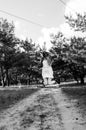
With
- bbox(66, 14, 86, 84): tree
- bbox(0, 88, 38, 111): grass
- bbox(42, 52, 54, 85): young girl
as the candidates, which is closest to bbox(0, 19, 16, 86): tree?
bbox(66, 14, 86, 84): tree

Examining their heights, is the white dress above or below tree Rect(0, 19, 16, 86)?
below

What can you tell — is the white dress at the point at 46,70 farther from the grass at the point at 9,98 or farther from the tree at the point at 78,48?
the tree at the point at 78,48

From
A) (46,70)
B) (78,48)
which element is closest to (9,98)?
(46,70)

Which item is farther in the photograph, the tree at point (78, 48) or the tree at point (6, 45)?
the tree at point (6, 45)

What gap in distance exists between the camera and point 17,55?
48625 mm

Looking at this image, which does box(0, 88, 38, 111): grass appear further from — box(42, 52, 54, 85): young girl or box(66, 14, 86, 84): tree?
box(66, 14, 86, 84): tree

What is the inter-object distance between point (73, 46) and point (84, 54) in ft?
25.5

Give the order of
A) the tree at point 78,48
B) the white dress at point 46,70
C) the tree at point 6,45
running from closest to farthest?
the white dress at point 46,70
the tree at point 78,48
the tree at point 6,45

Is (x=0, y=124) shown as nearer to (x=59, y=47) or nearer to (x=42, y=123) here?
(x=42, y=123)

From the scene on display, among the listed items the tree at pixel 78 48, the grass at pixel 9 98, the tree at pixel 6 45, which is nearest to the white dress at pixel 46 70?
the grass at pixel 9 98

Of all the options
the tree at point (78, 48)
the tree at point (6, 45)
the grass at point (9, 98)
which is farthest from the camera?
the tree at point (6, 45)

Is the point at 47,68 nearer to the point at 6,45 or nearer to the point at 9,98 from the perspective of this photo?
the point at 9,98

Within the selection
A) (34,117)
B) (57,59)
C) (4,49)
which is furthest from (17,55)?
(34,117)

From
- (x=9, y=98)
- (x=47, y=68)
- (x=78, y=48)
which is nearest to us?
(x=47, y=68)
